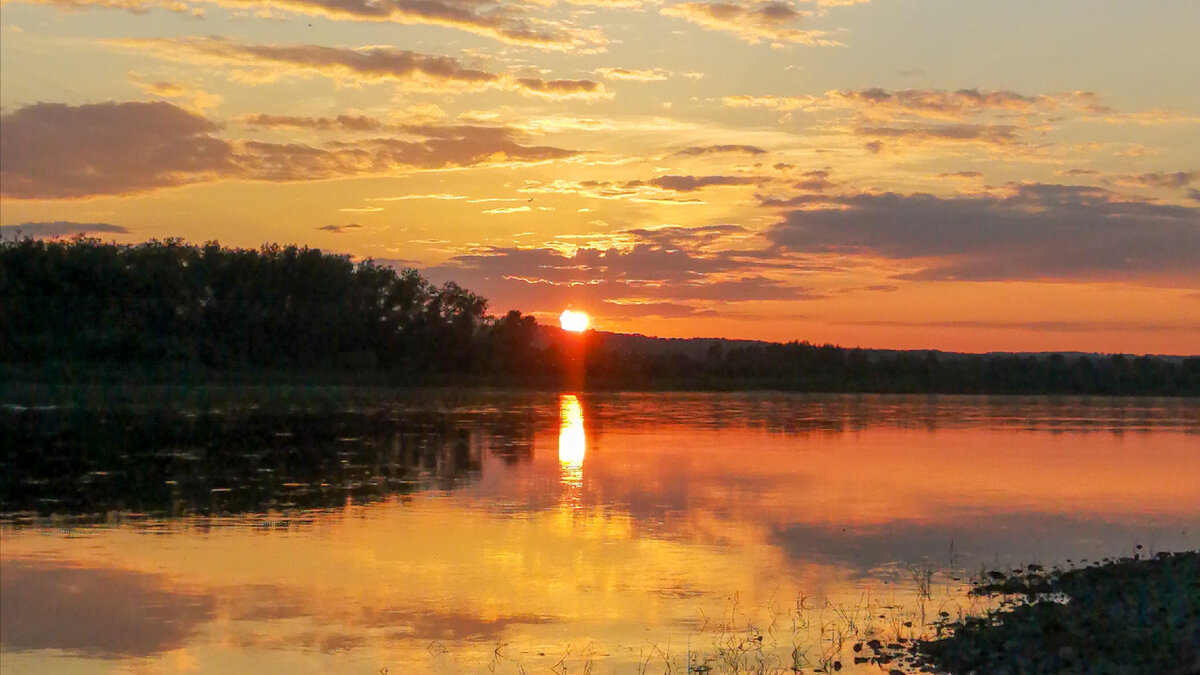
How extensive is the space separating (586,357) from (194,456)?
7506cm

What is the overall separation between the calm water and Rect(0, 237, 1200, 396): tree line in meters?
34.0

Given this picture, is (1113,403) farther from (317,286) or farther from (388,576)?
(388,576)

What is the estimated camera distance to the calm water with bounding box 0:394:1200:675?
38.1 feet

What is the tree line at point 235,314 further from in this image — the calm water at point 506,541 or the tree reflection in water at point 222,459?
the calm water at point 506,541

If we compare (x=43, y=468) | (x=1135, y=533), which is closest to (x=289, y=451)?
(x=43, y=468)

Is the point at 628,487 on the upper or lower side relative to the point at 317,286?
lower

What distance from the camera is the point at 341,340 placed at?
81750mm

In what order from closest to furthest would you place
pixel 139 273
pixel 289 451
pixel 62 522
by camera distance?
pixel 62 522, pixel 289 451, pixel 139 273

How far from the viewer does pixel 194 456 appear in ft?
92.1

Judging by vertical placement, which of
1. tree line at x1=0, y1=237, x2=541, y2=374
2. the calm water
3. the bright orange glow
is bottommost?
the calm water

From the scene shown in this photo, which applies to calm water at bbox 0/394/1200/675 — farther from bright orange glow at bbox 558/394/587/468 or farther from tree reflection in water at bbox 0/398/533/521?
bright orange glow at bbox 558/394/587/468

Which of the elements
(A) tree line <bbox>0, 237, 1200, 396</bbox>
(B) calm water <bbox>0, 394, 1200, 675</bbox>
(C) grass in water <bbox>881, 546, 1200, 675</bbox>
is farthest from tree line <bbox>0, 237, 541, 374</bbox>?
(C) grass in water <bbox>881, 546, 1200, 675</bbox>

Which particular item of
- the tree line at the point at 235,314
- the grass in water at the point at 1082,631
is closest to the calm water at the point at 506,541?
the grass in water at the point at 1082,631

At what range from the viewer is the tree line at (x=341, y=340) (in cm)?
6888
